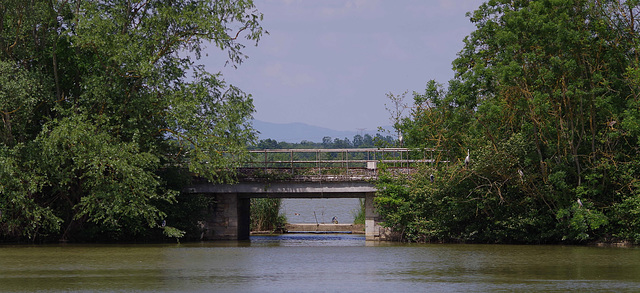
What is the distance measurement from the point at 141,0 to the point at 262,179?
978 centimetres

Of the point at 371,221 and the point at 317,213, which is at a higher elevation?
the point at 317,213

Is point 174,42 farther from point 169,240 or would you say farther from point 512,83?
point 512,83

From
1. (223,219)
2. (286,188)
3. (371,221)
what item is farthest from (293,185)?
(371,221)

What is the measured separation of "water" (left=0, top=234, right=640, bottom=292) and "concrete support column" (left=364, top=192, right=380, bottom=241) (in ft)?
22.0

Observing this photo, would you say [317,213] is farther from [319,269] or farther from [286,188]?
[319,269]

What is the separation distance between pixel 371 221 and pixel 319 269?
16728mm

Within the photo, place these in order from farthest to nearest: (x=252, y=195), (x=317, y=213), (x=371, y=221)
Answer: (x=317, y=213) < (x=252, y=195) < (x=371, y=221)

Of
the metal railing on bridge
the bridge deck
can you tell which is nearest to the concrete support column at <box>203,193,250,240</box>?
the bridge deck

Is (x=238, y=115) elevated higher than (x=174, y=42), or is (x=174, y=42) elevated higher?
(x=174, y=42)

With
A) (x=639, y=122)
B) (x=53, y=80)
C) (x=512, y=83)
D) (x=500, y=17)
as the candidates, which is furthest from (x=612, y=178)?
(x=53, y=80)

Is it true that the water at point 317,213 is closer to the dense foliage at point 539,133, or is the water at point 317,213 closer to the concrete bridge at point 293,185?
the concrete bridge at point 293,185

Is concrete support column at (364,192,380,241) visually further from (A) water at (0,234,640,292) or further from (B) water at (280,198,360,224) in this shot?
(B) water at (280,198,360,224)

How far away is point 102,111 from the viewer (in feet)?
104

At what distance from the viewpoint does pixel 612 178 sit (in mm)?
31750
